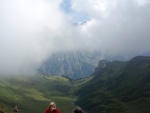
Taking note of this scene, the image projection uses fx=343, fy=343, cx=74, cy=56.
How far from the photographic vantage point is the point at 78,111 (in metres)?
21.2

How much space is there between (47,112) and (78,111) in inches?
92.5

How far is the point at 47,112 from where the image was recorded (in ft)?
73.3
